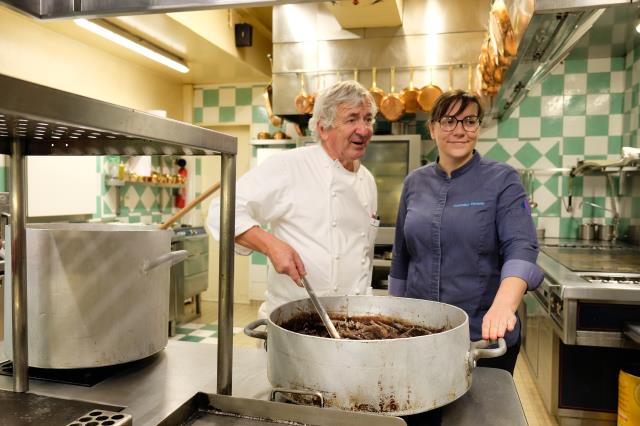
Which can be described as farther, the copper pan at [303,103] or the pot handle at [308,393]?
the copper pan at [303,103]

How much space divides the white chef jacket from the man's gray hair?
0.47 ft

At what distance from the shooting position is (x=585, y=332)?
235cm

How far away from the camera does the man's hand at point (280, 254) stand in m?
1.29

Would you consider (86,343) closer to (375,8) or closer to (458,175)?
(458,175)

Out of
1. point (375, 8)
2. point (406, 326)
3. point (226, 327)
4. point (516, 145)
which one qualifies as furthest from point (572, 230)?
point (226, 327)

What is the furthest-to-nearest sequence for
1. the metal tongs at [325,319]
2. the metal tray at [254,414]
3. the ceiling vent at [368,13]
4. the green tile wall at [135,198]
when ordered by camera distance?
the green tile wall at [135,198]
the ceiling vent at [368,13]
the metal tongs at [325,319]
the metal tray at [254,414]

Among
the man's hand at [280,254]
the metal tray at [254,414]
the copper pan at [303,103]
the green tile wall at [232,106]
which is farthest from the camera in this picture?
the green tile wall at [232,106]

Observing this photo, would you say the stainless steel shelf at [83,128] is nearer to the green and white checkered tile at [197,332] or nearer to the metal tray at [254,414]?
the metal tray at [254,414]

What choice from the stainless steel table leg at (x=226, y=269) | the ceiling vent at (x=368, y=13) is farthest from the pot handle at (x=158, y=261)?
the ceiling vent at (x=368, y=13)

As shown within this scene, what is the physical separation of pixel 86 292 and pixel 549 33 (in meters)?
1.79

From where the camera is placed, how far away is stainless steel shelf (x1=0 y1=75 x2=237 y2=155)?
20.3 inches

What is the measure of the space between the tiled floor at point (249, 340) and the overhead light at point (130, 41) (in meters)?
2.39

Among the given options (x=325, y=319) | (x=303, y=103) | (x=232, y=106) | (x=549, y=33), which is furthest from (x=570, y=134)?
(x=325, y=319)

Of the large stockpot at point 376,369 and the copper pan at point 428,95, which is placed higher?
the copper pan at point 428,95
